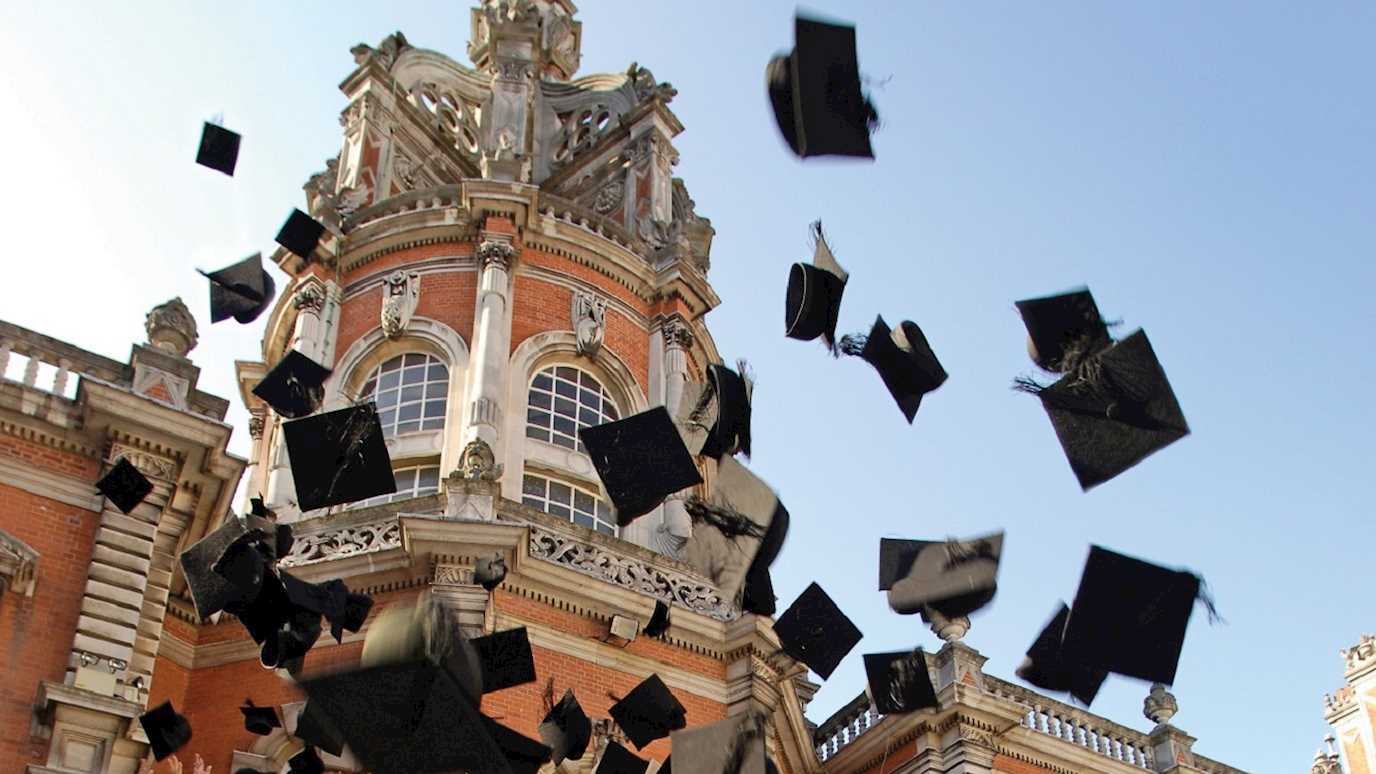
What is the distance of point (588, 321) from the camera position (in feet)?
69.3

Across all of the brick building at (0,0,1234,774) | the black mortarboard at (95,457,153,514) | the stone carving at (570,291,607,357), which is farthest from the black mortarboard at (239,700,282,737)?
the stone carving at (570,291,607,357)

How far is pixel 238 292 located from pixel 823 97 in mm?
7317

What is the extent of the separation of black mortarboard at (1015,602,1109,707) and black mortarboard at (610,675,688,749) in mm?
3840

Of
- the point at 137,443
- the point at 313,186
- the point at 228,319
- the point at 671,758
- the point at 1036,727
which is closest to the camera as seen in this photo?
the point at 671,758

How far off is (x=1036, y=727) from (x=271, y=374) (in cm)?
1059

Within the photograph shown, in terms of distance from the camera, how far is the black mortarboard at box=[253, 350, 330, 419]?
629 inches

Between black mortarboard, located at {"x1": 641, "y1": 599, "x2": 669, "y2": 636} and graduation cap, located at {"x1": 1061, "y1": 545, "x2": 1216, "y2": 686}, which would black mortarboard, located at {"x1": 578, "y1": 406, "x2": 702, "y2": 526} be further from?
graduation cap, located at {"x1": 1061, "y1": 545, "x2": 1216, "y2": 686}

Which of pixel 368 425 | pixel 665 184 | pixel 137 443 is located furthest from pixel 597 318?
pixel 137 443

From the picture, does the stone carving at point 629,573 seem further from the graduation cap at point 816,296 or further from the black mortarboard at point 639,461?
the graduation cap at point 816,296

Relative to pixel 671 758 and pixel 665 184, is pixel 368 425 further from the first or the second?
pixel 665 184

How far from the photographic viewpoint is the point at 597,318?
69.8ft

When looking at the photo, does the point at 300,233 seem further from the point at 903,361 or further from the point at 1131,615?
the point at 1131,615

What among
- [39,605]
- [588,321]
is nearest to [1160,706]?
[588,321]

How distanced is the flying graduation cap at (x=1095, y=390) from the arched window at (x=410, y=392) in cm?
987
